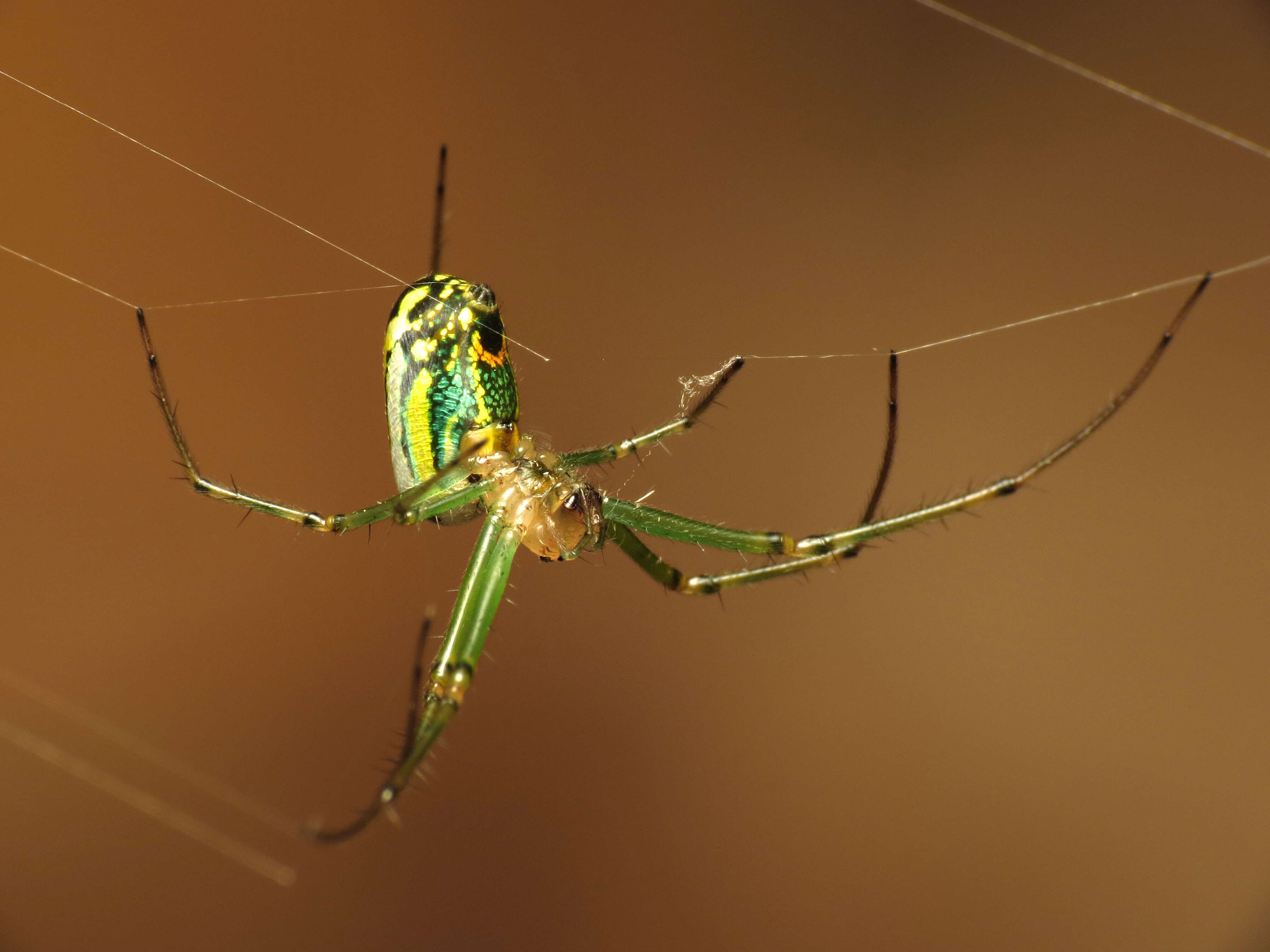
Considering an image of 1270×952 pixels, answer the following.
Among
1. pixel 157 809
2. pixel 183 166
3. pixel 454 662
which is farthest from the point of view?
pixel 157 809

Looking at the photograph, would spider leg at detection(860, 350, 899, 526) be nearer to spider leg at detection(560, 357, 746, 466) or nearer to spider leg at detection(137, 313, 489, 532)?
spider leg at detection(560, 357, 746, 466)

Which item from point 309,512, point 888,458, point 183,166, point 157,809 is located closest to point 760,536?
point 888,458

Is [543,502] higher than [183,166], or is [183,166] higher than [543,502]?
[183,166]

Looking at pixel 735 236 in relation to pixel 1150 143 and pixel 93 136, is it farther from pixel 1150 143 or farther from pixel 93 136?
pixel 93 136

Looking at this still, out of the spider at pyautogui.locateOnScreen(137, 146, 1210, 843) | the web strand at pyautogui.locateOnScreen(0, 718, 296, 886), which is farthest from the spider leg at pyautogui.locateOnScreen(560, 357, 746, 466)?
the web strand at pyautogui.locateOnScreen(0, 718, 296, 886)

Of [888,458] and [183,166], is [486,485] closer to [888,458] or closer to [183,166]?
[888,458]
